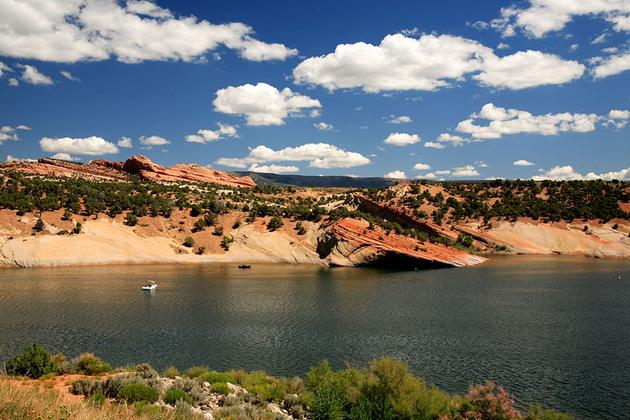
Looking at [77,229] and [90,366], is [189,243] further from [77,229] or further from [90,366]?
[90,366]

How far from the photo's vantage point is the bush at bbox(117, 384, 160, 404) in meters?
18.5

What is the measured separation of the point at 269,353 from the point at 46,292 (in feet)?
105

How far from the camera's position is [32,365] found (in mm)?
22469

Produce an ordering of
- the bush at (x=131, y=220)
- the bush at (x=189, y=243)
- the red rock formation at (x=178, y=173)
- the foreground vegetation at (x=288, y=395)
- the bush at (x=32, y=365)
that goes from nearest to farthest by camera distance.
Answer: the foreground vegetation at (x=288, y=395), the bush at (x=32, y=365), the bush at (x=189, y=243), the bush at (x=131, y=220), the red rock formation at (x=178, y=173)

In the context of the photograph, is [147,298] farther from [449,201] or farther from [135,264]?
[449,201]

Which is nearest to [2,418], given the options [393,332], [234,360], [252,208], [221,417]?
[221,417]

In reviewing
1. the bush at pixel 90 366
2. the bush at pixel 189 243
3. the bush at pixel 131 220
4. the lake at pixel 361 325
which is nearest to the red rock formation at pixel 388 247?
the lake at pixel 361 325

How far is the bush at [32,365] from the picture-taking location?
22.3 meters

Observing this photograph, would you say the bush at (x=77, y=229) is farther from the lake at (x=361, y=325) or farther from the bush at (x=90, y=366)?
the bush at (x=90, y=366)

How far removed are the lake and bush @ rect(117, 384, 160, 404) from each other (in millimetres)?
8591

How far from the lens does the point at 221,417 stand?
17938 millimetres

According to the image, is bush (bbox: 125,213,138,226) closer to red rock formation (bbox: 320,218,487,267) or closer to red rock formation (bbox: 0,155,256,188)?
red rock formation (bbox: 320,218,487,267)

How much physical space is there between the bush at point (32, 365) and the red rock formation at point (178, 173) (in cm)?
11965

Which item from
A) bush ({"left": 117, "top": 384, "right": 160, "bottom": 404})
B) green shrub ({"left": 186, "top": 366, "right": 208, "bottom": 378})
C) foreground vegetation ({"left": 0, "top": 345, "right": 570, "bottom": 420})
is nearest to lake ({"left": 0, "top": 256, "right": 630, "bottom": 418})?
green shrub ({"left": 186, "top": 366, "right": 208, "bottom": 378})
